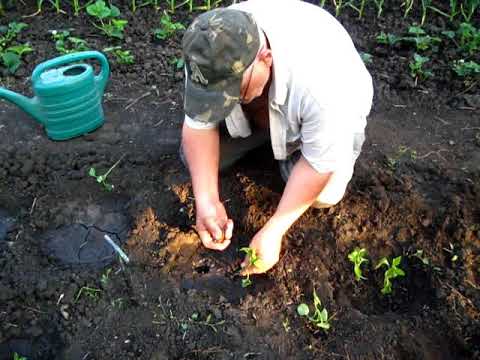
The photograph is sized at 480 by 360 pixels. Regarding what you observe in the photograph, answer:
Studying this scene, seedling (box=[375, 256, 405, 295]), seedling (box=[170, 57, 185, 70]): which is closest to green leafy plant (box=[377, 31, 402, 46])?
seedling (box=[170, 57, 185, 70])

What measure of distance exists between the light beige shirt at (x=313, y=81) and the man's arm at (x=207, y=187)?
0.30 metres

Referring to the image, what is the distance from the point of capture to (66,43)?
11.0ft

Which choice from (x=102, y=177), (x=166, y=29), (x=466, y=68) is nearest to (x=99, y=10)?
(x=166, y=29)

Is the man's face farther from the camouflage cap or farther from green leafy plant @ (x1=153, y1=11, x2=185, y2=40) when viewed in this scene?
green leafy plant @ (x1=153, y1=11, x2=185, y2=40)

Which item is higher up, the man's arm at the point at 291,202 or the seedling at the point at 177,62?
the man's arm at the point at 291,202

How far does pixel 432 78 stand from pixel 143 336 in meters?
2.21

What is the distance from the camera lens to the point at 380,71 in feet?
10.8

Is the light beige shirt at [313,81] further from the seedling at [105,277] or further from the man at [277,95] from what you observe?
the seedling at [105,277]

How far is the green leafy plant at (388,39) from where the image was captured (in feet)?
11.1

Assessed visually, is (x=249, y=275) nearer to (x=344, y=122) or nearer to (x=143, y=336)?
(x=143, y=336)

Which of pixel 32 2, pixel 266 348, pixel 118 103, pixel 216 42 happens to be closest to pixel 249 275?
pixel 266 348

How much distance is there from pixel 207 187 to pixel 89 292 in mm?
610

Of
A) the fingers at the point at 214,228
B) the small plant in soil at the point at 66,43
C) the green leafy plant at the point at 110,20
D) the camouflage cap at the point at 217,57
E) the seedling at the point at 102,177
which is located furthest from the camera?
the green leafy plant at the point at 110,20

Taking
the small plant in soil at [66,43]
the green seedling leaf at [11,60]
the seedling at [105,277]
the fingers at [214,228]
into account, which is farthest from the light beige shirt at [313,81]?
the green seedling leaf at [11,60]
